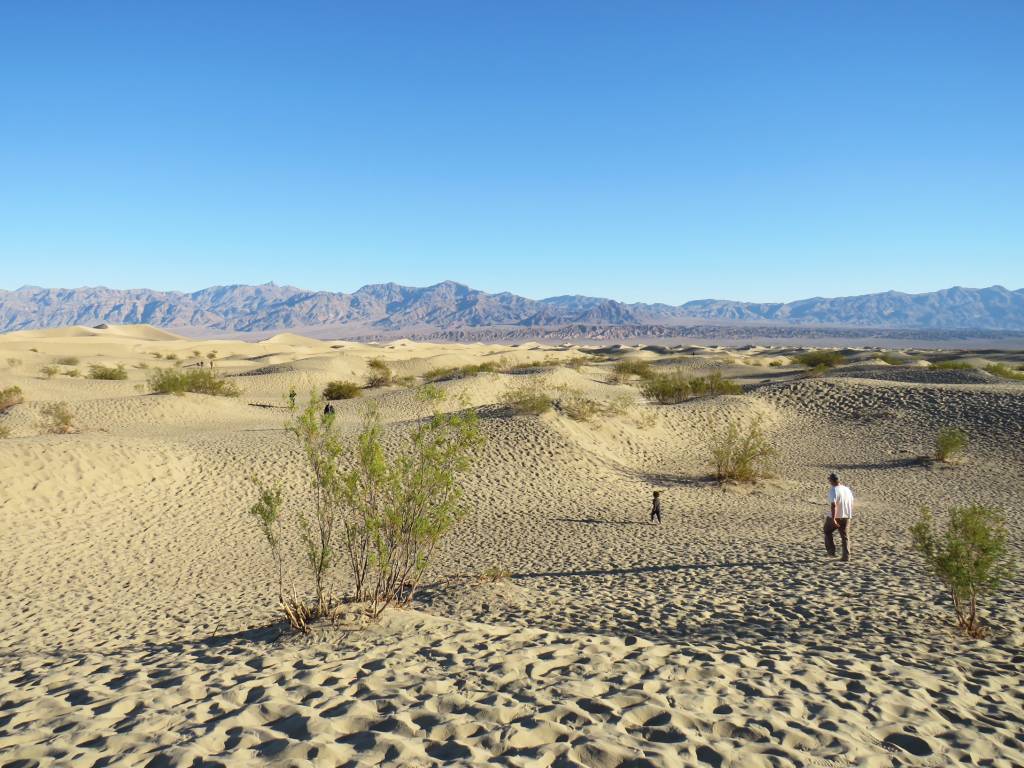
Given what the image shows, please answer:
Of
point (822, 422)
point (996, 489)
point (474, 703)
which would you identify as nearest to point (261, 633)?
point (474, 703)

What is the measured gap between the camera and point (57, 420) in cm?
2056

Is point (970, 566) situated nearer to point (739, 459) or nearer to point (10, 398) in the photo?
point (739, 459)

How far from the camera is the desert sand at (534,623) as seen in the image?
4445 mm

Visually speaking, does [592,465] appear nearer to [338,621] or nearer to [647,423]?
[647,423]

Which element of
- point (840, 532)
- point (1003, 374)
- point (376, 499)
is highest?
point (376, 499)

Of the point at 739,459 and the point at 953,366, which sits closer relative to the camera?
the point at 739,459

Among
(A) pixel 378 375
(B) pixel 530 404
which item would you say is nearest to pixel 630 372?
(A) pixel 378 375

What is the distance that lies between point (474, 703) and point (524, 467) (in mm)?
12295

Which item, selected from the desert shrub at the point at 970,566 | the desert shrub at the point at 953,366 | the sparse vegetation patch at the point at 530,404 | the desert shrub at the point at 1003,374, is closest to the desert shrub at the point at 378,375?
the sparse vegetation patch at the point at 530,404

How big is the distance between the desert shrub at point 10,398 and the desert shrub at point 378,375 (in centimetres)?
1552

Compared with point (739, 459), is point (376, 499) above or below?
above

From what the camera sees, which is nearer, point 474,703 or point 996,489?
point 474,703

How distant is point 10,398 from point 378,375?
1943 cm

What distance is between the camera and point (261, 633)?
22.9 ft
